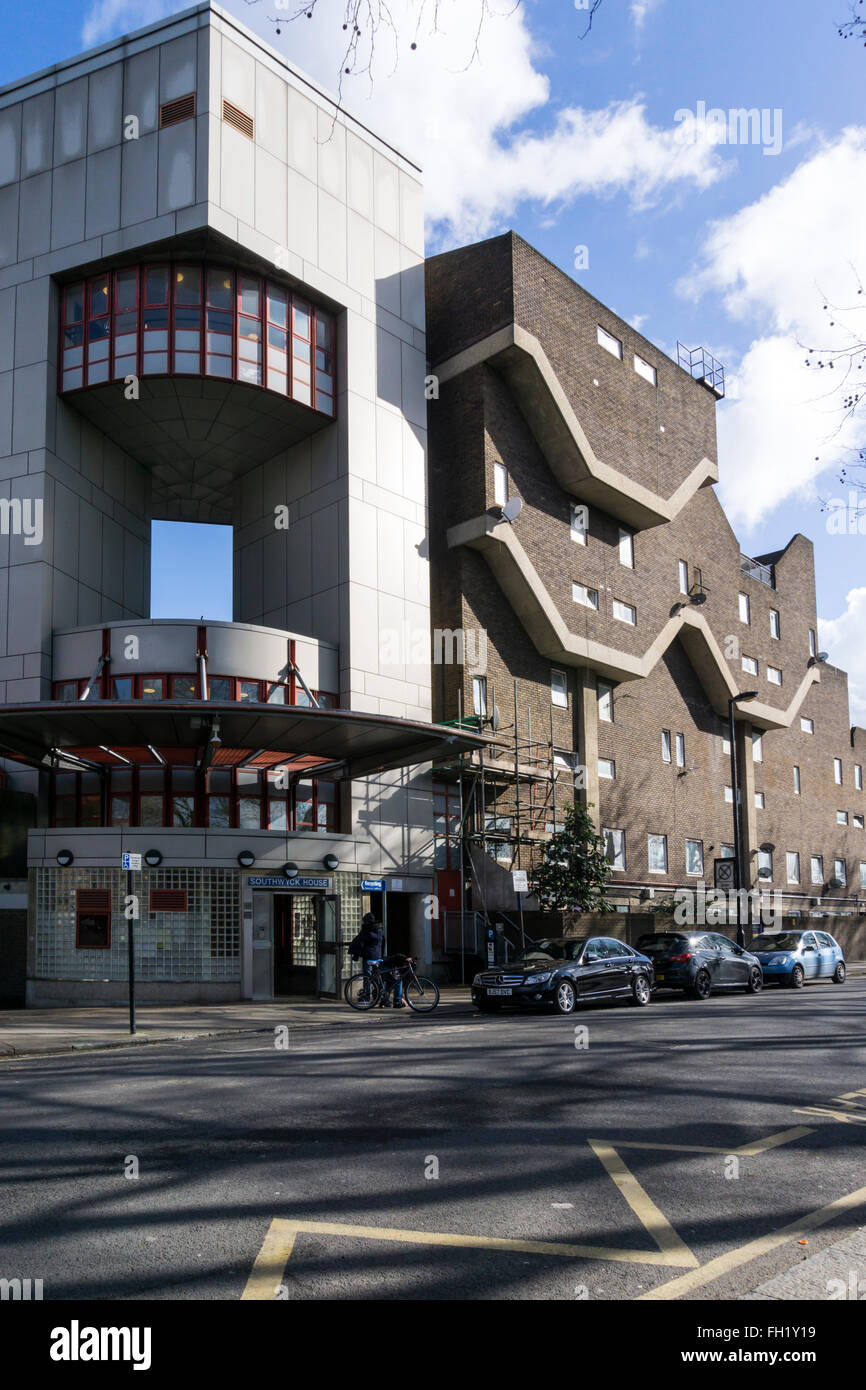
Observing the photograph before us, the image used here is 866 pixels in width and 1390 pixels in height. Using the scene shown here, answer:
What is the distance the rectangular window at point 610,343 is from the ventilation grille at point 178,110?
594 inches

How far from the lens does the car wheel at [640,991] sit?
22.4m

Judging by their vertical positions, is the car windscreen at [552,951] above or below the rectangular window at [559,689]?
below

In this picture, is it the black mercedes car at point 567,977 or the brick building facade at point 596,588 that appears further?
the brick building facade at point 596,588

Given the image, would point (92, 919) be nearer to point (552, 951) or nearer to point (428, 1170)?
point (552, 951)

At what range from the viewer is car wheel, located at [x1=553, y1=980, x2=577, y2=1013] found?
67.3ft

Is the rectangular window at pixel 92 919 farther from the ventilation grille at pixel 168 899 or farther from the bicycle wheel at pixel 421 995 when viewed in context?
the bicycle wheel at pixel 421 995

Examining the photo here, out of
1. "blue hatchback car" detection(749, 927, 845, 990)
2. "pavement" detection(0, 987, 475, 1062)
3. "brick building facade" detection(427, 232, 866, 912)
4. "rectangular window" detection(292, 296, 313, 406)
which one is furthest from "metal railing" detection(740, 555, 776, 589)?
"pavement" detection(0, 987, 475, 1062)

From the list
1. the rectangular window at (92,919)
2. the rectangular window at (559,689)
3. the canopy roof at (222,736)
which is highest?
the rectangular window at (559,689)

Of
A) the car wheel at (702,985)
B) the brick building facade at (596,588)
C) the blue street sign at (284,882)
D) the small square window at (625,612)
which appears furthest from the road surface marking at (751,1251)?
the small square window at (625,612)

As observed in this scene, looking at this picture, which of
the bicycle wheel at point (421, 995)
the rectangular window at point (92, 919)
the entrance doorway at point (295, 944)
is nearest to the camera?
the bicycle wheel at point (421, 995)

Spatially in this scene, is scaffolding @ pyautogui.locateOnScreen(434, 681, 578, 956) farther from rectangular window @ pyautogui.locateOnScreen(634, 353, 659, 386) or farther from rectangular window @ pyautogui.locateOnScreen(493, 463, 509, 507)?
rectangular window @ pyautogui.locateOnScreen(634, 353, 659, 386)
